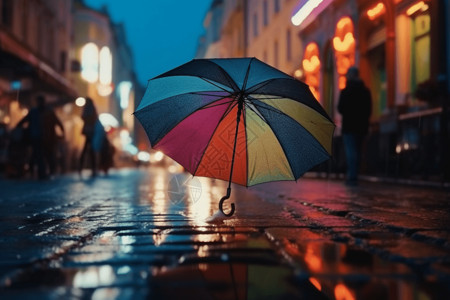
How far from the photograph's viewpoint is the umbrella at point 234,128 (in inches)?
171

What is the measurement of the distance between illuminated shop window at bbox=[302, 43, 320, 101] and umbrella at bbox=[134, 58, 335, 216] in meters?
16.8

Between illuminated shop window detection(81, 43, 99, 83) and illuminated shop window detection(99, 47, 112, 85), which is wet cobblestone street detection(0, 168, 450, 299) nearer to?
illuminated shop window detection(81, 43, 99, 83)

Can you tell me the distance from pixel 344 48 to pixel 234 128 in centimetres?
1390

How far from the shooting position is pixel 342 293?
191cm

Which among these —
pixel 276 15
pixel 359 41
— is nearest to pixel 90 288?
pixel 359 41

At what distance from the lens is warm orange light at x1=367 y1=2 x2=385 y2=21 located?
15.6 meters

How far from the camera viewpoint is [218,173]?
4.52 m

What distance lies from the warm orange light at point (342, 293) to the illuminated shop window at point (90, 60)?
1666 inches

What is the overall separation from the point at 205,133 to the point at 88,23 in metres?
50.4

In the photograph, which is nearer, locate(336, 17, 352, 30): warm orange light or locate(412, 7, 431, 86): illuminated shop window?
locate(412, 7, 431, 86): illuminated shop window

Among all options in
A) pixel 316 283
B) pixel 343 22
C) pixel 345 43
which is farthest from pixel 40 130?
pixel 316 283

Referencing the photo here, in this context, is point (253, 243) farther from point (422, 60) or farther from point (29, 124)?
point (422, 60)

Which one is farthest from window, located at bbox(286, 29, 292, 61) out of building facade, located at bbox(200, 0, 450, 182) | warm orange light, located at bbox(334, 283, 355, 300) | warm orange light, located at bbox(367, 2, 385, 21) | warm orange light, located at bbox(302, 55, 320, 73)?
warm orange light, located at bbox(334, 283, 355, 300)

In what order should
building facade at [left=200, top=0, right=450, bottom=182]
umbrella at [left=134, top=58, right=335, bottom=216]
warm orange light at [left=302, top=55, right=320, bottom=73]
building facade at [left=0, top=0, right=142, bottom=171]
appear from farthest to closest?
warm orange light at [left=302, top=55, right=320, bottom=73]
building facade at [left=0, top=0, right=142, bottom=171]
building facade at [left=200, top=0, right=450, bottom=182]
umbrella at [left=134, top=58, right=335, bottom=216]
